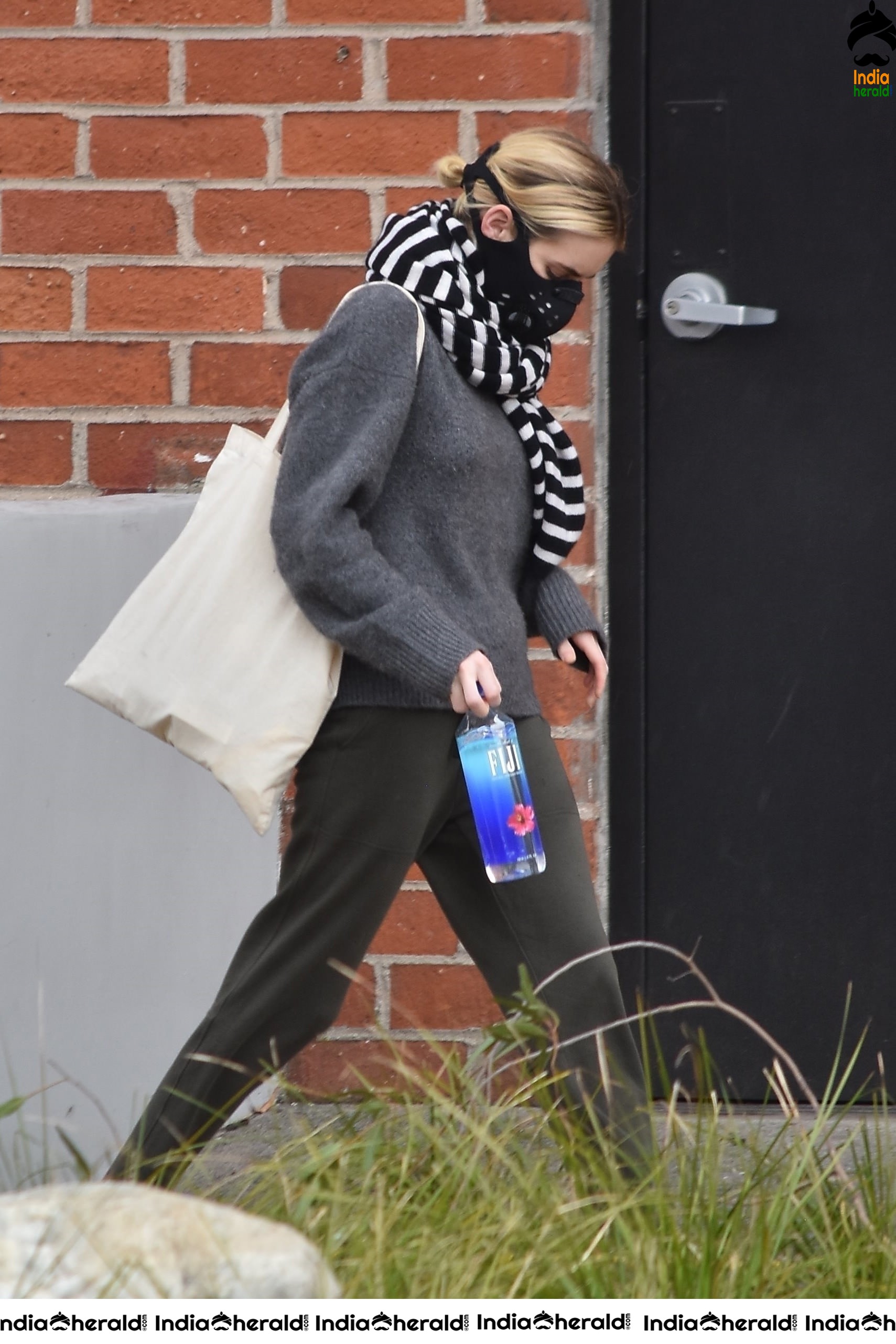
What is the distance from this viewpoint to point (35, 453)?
286 cm

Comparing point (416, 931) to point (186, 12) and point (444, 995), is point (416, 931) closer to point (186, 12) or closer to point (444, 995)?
point (444, 995)

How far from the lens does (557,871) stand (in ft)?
7.30

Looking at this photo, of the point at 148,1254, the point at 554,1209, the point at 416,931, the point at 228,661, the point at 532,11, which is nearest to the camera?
the point at 148,1254

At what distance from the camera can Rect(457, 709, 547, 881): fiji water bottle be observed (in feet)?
6.93

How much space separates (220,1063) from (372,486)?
0.82 m

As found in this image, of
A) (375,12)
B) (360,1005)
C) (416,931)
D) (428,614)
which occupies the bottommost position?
(360,1005)

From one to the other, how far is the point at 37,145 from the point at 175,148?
0.83ft

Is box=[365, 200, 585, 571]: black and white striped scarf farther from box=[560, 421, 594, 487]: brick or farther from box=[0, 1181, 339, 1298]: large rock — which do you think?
box=[0, 1181, 339, 1298]: large rock

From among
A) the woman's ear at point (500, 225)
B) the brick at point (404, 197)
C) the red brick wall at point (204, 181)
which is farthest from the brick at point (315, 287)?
the woman's ear at point (500, 225)

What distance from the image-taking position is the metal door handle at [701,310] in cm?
288

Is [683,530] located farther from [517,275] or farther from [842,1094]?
[842,1094]

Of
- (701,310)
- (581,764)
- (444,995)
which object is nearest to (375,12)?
(701,310)

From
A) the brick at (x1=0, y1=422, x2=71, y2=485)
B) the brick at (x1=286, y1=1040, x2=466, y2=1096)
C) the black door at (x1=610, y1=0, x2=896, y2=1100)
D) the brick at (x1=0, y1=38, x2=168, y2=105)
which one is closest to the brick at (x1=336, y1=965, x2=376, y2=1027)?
the brick at (x1=286, y1=1040, x2=466, y2=1096)
